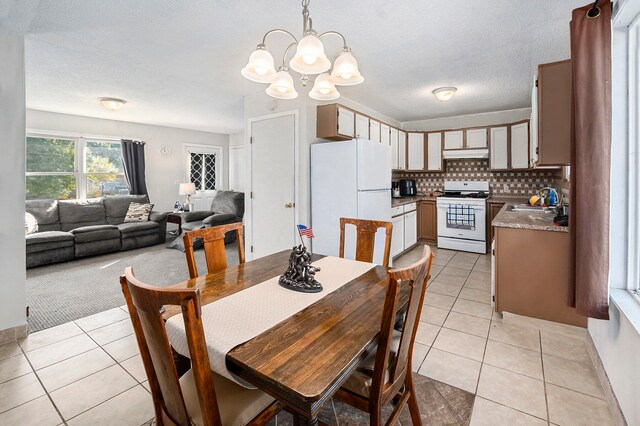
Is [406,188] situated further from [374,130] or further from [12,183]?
[12,183]

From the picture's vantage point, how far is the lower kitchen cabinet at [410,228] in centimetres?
498

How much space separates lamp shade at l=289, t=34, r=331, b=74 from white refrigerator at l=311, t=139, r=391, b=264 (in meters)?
1.78

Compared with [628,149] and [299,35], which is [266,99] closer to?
[299,35]

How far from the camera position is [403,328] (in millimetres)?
1160

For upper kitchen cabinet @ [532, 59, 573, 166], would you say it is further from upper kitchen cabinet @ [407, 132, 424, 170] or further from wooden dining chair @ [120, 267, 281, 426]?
upper kitchen cabinet @ [407, 132, 424, 170]

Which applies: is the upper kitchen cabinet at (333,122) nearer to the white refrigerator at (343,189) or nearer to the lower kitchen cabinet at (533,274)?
the white refrigerator at (343,189)

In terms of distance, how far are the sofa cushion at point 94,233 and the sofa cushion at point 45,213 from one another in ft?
1.24

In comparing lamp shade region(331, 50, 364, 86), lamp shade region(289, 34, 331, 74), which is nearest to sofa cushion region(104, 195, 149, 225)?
lamp shade region(289, 34, 331, 74)

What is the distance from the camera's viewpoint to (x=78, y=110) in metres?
5.18

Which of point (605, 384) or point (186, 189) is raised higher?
point (186, 189)

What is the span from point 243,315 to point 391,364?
65 cm

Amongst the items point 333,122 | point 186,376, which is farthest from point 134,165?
point 186,376

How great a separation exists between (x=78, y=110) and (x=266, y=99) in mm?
3532

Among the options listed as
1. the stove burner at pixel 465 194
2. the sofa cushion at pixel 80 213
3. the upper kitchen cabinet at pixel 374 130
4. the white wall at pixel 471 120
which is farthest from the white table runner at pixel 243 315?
the sofa cushion at pixel 80 213
